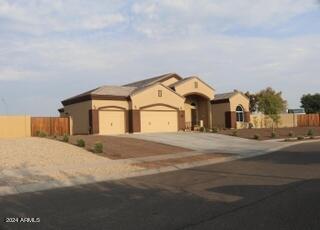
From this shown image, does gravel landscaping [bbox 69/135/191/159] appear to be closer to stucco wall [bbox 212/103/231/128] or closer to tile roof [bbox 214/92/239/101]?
stucco wall [bbox 212/103/231/128]

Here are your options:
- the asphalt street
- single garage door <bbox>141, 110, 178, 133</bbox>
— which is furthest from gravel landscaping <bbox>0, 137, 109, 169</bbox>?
single garage door <bbox>141, 110, 178, 133</bbox>

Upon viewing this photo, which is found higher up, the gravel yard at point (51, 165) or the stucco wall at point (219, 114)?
the stucco wall at point (219, 114)

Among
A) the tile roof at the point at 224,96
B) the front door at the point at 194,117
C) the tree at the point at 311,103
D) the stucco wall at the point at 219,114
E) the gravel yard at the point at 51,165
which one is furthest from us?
the tree at the point at 311,103

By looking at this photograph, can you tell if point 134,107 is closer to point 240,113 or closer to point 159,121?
point 159,121

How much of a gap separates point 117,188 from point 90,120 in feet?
99.6

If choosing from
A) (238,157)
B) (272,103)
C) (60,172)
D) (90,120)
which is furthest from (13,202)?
(272,103)

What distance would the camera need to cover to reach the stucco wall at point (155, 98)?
153 ft

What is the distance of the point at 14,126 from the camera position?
124 ft

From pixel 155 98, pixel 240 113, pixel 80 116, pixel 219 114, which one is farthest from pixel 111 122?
pixel 240 113

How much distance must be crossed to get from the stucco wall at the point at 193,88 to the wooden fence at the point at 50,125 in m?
15.4

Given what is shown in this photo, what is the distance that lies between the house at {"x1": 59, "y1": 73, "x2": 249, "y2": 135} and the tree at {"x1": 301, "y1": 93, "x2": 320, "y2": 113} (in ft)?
178

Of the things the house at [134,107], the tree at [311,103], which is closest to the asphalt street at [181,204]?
the house at [134,107]

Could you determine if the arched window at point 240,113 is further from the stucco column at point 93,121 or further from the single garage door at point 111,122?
the stucco column at point 93,121

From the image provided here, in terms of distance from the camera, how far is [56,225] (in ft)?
29.3
